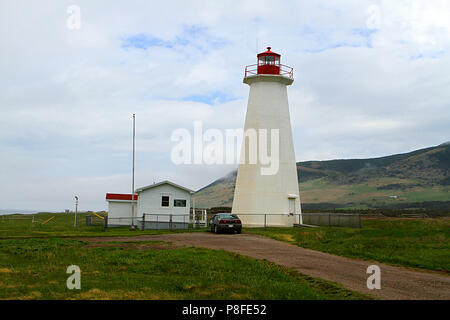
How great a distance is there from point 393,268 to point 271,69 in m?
22.4

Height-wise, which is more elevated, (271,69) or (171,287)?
(271,69)

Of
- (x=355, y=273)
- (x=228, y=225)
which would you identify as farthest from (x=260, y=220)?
(x=355, y=273)

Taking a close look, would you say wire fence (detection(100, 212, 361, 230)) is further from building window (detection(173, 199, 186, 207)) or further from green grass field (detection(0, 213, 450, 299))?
green grass field (detection(0, 213, 450, 299))

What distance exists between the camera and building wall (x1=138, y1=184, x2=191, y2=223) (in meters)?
35.2

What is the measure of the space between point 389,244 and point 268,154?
14.6 meters

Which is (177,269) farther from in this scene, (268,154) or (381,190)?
(381,190)

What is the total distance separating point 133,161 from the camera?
36156mm

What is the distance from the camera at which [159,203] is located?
3569cm

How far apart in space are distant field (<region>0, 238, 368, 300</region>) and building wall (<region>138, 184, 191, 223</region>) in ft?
55.3

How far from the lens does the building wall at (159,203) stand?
35156 mm

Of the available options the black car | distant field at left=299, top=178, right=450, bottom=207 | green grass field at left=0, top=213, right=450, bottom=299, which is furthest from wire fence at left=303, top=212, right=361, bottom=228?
distant field at left=299, top=178, right=450, bottom=207

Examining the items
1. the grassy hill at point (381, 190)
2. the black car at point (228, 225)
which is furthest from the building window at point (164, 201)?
the grassy hill at point (381, 190)
